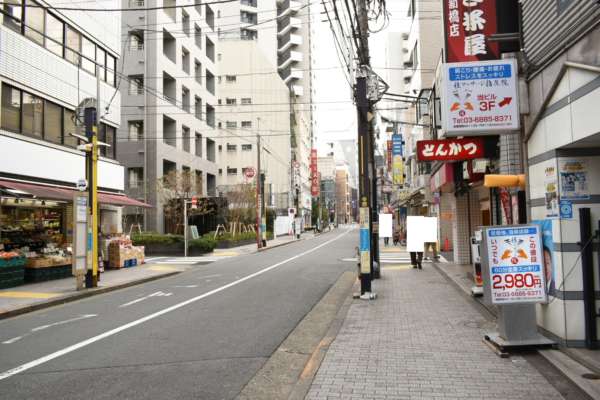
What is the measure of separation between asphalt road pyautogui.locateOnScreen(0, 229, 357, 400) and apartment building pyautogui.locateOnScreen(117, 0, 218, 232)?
963 inches

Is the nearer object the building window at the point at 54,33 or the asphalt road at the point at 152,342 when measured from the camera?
the asphalt road at the point at 152,342

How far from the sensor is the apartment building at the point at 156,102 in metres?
38.1

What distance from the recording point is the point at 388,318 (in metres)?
8.75

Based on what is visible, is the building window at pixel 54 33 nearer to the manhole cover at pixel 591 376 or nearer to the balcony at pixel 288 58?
the manhole cover at pixel 591 376

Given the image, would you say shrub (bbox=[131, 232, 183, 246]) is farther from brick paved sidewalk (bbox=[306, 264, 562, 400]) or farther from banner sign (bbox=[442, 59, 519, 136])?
banner sign (bbox=[442, 59, 519, 136])

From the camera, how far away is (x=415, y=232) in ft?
54.1

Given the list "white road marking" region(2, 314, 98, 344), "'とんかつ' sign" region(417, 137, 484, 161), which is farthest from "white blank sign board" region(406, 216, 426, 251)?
"white road marking" region(2, 314, 98, 344)

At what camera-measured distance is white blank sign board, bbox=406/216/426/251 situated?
1611 centimetres

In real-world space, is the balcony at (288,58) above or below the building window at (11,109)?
above

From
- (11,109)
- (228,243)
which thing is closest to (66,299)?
(11,109)

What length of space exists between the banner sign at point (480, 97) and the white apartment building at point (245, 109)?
6066 centimetres

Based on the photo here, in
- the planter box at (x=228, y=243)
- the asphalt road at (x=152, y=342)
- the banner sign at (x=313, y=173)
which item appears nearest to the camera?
the asphalt road at (x=152, y=342)

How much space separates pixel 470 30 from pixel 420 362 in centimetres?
667

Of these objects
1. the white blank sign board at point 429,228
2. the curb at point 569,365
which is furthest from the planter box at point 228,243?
the curb at point 569,365
